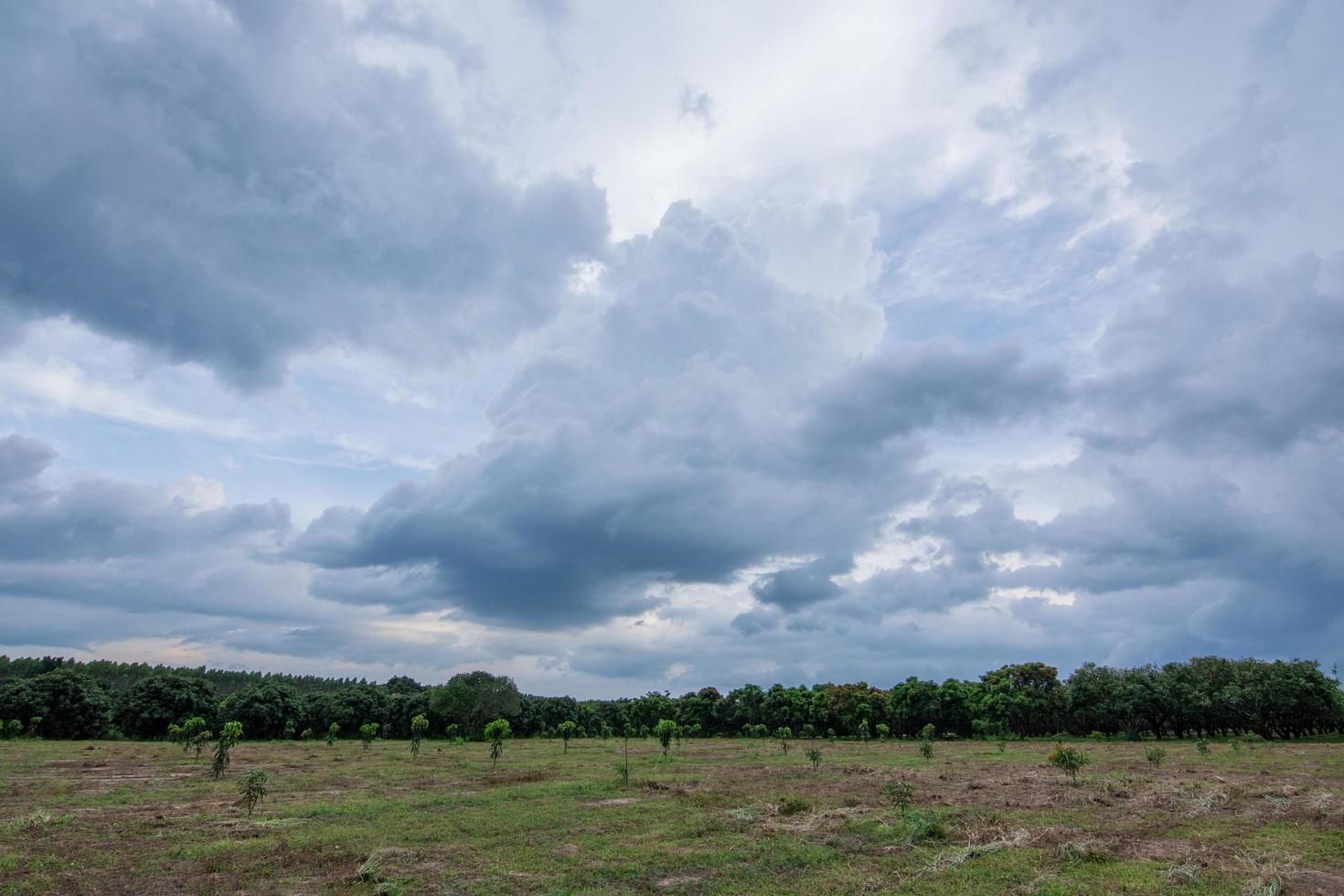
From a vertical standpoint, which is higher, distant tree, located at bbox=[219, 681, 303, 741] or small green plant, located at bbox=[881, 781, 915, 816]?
small green plant, located at bbox=[881, 781, 915, 816]

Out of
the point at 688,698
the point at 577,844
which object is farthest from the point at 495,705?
the point at 577,844

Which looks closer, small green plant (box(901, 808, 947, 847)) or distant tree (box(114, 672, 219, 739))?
small green plant (box(901, 808, 947, 847))

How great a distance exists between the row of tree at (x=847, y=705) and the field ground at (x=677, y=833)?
37813 millimetres

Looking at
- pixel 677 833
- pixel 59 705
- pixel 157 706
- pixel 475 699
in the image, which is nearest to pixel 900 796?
pixel 677 833

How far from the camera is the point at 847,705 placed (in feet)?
302

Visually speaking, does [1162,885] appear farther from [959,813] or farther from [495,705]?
[495,705]

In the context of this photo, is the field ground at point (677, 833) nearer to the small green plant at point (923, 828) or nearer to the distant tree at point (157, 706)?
the small green plant at point (923, 828)

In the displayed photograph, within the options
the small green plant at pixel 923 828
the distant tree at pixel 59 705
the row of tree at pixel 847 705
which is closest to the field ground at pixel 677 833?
the small green plant at pixel 923 828

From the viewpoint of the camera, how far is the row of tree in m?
69.4

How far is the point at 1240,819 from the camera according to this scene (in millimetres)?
23156

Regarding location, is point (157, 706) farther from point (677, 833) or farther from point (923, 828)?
point (923, 828)

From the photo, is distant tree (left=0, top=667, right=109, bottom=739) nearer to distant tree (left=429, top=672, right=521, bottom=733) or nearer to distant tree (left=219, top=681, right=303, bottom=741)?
distant tree (left=219, top=681, right=303, bottom=741)

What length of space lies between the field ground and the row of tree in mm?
37813

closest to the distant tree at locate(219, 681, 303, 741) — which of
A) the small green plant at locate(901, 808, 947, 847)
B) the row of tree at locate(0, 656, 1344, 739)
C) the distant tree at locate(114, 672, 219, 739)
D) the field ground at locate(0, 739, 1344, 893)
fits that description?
the row of tree at locate(0, 656, 1344, 739)
